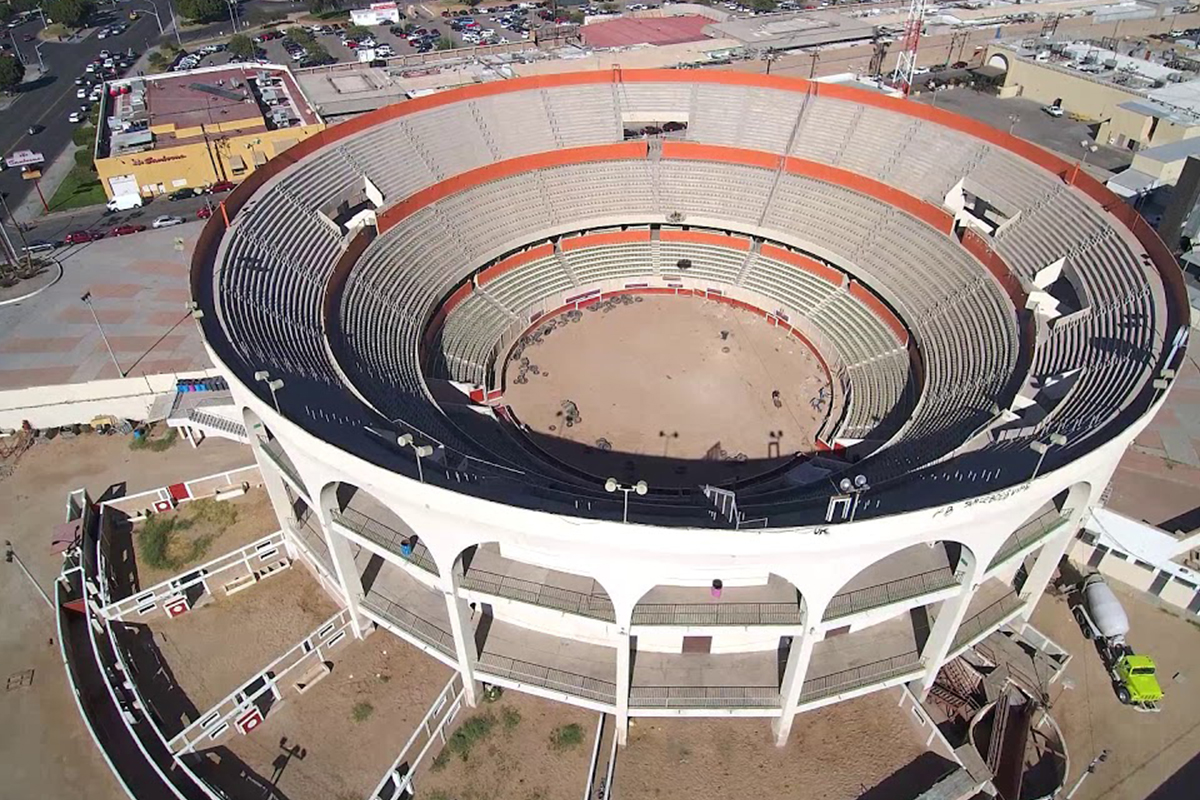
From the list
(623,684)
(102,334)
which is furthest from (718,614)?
(102,334)

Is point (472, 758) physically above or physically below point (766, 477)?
below

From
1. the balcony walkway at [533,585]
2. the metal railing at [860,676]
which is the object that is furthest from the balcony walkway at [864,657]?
the balcony walkway at [533,585]

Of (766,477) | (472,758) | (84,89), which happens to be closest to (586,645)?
(472,758)

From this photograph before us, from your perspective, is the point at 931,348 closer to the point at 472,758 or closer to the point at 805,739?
the point at 805,739

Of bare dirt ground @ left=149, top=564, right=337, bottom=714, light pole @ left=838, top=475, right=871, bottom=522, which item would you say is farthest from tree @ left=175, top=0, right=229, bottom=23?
light pole @ left=838, top=475, right=871, bottom=522

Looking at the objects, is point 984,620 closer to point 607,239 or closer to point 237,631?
point 237,631

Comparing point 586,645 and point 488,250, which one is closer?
point 586,645

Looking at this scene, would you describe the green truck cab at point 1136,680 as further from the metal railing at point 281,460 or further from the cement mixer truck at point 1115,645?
the metal railing at point 281,460

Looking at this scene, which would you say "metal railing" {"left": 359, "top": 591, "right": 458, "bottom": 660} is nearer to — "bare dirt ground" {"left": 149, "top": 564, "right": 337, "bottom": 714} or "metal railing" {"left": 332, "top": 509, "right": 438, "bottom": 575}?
"metal railing" {"left": 332, "top": 509, "right": 438, "bottom": 575}
